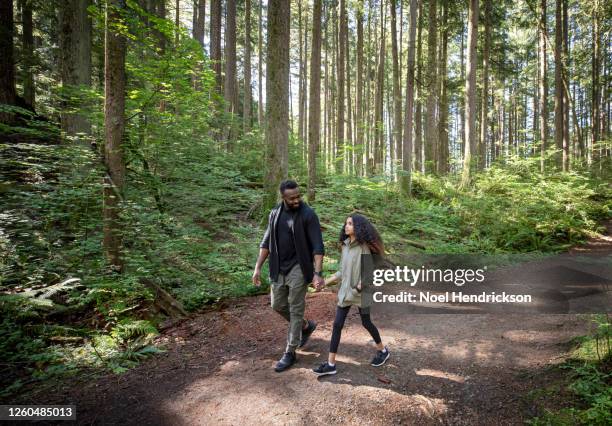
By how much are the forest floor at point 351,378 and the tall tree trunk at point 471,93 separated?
9683 millimetres

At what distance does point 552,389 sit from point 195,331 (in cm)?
465

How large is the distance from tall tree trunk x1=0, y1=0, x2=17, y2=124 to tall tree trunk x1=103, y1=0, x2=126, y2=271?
22.3 feet

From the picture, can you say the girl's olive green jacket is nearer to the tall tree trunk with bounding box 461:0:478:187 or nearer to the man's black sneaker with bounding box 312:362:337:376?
the man's black sneaker with bounding box 312:362:337:376

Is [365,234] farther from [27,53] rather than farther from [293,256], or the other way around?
[27,53]

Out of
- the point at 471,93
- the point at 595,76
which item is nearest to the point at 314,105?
the point at 471,93

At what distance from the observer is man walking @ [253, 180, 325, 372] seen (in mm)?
3908

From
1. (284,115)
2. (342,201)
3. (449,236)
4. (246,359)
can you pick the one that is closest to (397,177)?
(342,201)

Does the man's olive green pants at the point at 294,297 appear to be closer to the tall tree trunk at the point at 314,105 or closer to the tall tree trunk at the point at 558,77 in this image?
the tall tree trunk at the point at 314,105

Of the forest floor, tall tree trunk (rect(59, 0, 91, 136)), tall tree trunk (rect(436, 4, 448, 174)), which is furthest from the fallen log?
tall tree trunk (rect(436, 4, 448, 174))

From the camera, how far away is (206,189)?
312 inches

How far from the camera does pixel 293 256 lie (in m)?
3.97

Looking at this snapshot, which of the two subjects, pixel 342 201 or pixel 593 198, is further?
pixel 593 198

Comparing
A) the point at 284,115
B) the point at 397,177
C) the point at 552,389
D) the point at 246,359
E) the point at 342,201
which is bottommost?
the point at 246,359

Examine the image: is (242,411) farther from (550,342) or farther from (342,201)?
(342,201)
